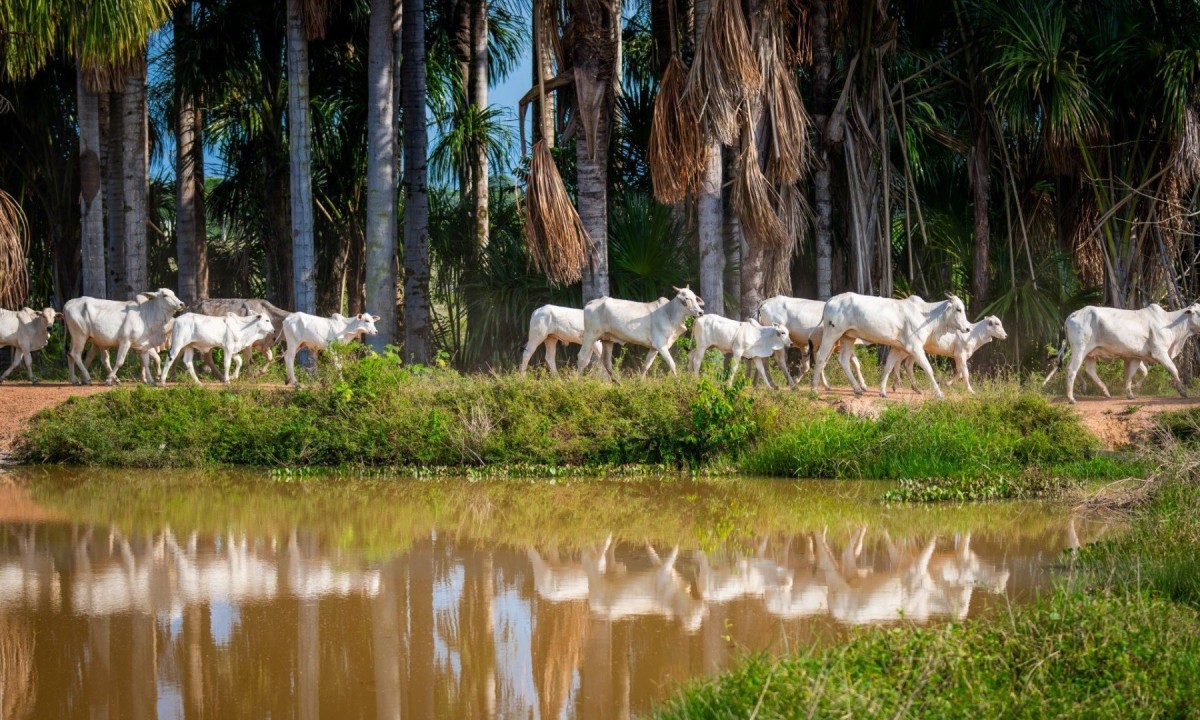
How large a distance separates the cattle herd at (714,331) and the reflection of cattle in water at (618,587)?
683cm

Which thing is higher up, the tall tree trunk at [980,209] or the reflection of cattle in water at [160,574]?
the tall tree trunk at [980,209]

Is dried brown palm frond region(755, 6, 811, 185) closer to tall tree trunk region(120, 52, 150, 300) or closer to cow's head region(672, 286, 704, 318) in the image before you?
cow's head region(672, 286, 704, 318)

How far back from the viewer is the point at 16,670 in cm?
732

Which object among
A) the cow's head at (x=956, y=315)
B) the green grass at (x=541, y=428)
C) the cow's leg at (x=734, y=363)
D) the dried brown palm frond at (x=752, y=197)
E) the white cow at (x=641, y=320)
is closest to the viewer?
the green grass at (x=541, y=428)

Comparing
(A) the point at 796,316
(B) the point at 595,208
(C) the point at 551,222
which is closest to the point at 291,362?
(C) the point at 551,222

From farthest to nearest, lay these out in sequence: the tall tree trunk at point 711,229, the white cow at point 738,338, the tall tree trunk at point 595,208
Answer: the tall tree trunk at point 595,208, the tall tree trunk at point 711,229, the white cow at point 738,338

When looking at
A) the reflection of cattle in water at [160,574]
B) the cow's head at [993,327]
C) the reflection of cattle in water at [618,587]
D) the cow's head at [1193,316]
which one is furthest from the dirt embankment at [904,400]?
the reflection of cattle in water at [618,587]

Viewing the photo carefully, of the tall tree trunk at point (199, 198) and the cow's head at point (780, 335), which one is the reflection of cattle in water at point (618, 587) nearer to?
the cow's head at point (780, 335)

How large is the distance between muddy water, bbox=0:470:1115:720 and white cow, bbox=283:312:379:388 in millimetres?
4988

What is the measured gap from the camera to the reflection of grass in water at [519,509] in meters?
11.5

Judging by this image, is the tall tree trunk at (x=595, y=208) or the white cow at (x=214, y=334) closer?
the white cow at (x=214, y=334)

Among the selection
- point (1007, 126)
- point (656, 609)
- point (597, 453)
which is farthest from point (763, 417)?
point (1007, 126)

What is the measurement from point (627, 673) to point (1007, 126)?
64.9 feet

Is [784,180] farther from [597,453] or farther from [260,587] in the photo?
[260,587]
